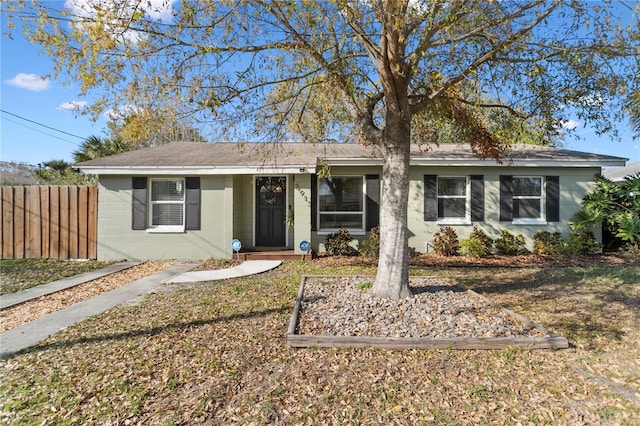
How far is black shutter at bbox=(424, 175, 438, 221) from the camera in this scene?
1081cm

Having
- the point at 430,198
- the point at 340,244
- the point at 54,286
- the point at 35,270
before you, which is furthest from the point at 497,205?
the point at 35,270

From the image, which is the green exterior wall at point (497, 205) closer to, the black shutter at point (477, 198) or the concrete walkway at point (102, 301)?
the black shutter at point (477, 198)

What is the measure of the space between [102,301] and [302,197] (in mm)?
5678

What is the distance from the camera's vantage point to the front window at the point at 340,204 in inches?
435

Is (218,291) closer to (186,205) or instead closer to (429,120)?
(186,205)

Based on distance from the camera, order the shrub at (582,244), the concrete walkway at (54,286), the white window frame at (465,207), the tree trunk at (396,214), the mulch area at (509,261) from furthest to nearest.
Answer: the white window frame at (465,207)
the shrub at (582,244)
the mulch area at (509,261)
the concrete walkway at (54,286)
the tree trunk at (396,214)

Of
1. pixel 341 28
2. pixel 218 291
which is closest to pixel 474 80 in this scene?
pixel 341 28

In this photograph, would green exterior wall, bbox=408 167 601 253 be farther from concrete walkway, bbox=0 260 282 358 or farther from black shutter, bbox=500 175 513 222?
concrete walkway, bbox=0 260 282 358

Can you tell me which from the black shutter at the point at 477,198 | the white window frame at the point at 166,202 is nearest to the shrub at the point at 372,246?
the black shutter at the point at 477,198

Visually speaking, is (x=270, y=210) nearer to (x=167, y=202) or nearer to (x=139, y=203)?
(x=167, y=202)

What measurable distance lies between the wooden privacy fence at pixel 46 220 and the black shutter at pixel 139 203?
3.64ft

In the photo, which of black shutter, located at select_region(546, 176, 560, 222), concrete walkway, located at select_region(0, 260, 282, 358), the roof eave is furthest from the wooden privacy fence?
black shutter, located at select_region(546, 176, 560, 222)

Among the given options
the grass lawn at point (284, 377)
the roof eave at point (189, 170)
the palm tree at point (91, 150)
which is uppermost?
the palm tree at point (91, 150)

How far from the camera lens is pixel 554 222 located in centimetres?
1078
